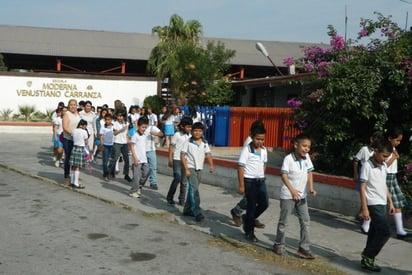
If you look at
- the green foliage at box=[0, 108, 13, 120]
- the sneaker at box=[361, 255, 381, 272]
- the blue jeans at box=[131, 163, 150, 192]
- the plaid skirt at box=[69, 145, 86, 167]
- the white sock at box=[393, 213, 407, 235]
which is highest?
the green foliage at box=[0, 108, 13, 120]

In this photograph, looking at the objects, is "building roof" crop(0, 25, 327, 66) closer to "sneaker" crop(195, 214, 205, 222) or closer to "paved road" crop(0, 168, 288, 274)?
"sneaker" crop(195, 214, 205, 222)

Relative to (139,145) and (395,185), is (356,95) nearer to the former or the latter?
(395,185)

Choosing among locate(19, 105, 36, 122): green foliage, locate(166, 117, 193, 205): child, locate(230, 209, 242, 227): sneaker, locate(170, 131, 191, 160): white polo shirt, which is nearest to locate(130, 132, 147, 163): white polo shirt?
locate(166, 117, 193, 205): child

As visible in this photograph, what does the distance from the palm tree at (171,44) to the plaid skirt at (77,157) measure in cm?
1668

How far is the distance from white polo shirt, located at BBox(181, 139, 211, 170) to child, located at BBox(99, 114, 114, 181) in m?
4.08

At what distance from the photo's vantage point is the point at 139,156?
9.59 metres

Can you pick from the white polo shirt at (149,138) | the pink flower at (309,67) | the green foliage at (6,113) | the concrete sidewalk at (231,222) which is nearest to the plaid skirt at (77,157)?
the concrete sidewalk at (231,222)

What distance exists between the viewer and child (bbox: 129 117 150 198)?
951 cm

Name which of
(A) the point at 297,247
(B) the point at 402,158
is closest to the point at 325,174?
(B) the point at 402,158

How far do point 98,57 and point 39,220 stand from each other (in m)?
27.1

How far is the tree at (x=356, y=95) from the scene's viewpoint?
8.38 metres

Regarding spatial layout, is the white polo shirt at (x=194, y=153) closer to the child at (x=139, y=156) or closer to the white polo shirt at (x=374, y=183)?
the child at (x=139, y=156)

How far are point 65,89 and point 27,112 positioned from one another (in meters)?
2.18

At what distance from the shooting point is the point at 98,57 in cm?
3372
